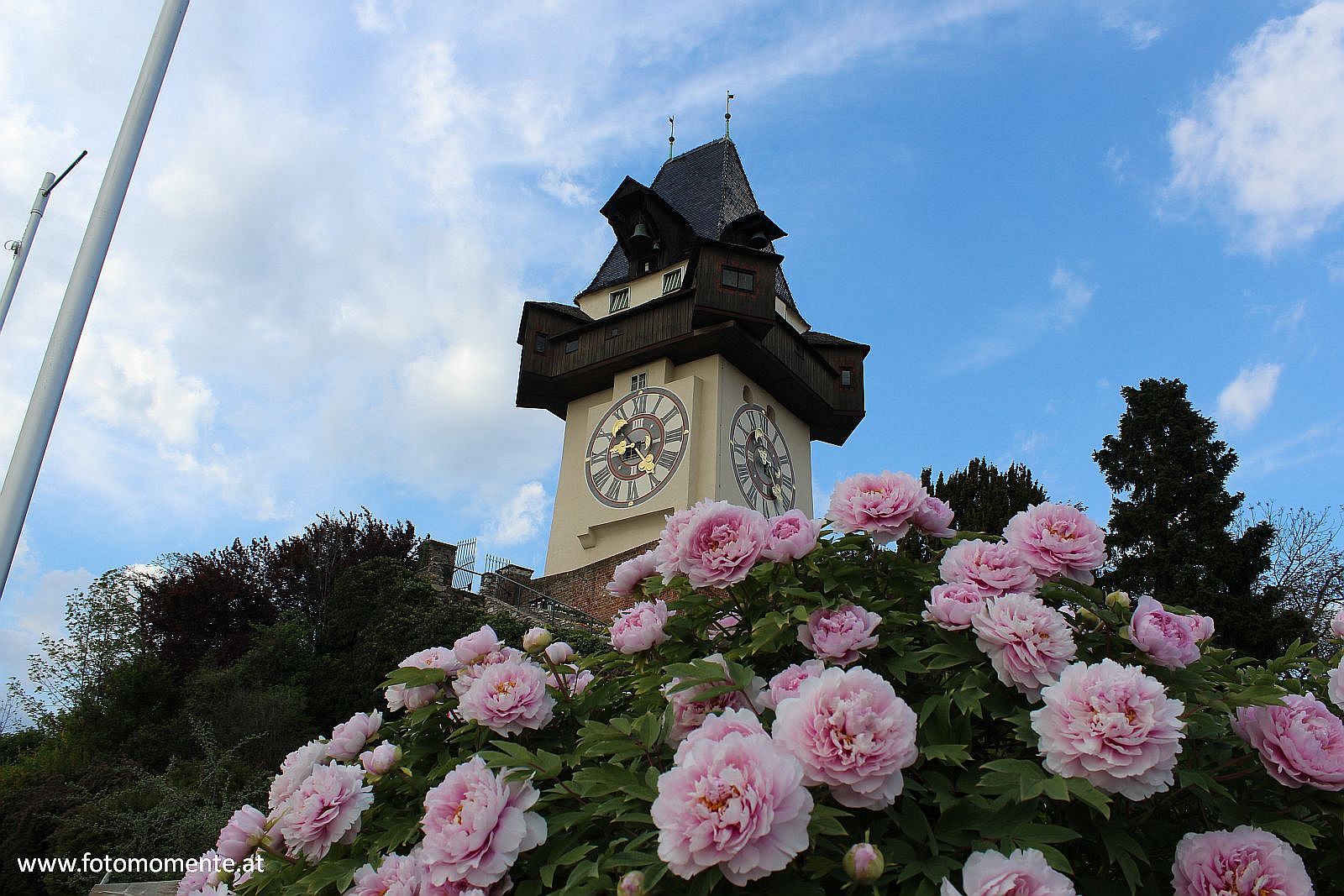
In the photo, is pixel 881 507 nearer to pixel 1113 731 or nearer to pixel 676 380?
pixel 1113 731

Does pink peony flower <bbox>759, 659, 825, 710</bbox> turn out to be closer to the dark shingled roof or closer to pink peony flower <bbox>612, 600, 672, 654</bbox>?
pink peony flower <bbox>612, 600, 672, 654</bbox>

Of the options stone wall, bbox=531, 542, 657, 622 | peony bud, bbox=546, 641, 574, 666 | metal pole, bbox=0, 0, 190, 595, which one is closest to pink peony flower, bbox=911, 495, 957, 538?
peony bud, bbox=546, 641, 574, 666

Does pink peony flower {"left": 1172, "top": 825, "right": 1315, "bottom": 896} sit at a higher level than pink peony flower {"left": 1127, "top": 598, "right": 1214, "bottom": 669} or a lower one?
lower

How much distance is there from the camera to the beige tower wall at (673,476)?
68.2ft

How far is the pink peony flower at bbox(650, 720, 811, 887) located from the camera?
4.79 ft

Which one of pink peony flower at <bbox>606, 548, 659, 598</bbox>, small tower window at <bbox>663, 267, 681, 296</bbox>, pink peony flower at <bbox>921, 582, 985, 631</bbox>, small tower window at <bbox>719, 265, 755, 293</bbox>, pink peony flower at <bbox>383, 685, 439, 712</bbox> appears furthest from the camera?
small tower window at <bbox>663, 267, 681, 296</bbox>

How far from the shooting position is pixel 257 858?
269cm

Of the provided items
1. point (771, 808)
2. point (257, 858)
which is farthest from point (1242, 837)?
point (257, 858)

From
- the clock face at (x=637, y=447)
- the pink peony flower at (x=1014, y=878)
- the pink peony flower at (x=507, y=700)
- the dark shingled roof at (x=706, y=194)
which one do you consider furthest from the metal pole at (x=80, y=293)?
the dark shingled roof at (x=706, y=194)

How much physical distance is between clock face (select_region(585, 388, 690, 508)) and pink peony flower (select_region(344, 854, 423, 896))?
747 inches

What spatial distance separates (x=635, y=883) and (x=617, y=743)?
0.36m

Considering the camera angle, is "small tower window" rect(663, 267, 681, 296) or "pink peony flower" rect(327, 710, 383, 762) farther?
"small tower window" rect(663, 267, 681, 296)

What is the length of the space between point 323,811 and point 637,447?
65.0ft

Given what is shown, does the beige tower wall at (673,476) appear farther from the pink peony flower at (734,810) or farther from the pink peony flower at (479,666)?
the pink peony flower at (734,810)
